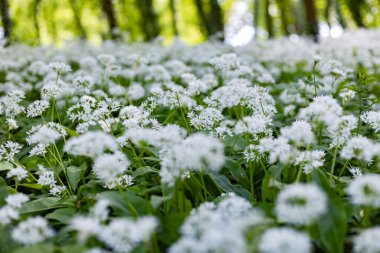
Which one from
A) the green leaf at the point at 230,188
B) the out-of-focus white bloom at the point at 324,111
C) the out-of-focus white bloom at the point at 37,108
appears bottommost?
the green leaf at the point at 230,188

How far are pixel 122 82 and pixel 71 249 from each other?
14.7ft

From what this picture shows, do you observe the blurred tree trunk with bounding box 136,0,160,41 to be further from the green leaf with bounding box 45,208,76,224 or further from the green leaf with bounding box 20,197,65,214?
the green leaf with bounding box 45,208,76,224

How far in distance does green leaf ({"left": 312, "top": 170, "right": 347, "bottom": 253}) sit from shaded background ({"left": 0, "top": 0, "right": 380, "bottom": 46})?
331 inches

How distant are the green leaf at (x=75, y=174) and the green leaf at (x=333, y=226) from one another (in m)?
1.82

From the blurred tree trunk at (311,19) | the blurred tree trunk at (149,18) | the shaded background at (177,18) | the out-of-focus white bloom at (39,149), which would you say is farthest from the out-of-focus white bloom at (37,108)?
the blurred tree trunk at (149,18)

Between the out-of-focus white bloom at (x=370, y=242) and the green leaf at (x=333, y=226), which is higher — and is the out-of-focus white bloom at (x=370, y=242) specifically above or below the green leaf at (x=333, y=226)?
above

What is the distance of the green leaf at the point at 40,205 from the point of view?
2834 millimetres

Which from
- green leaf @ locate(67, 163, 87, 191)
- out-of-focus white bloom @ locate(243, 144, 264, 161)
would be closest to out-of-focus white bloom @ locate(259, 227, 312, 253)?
out-of-focus white bloom @ locate(243, 144, 264, 161)

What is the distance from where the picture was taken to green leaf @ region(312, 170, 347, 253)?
7.25 ft

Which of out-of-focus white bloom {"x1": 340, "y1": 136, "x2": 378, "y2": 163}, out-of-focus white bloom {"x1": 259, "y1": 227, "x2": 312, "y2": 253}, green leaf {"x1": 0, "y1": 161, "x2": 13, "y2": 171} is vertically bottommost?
out-of-focus white bloom {"x1": 340, "y1": 136, "x2": 378, "y2": 163}

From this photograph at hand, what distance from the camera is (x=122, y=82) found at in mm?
6371

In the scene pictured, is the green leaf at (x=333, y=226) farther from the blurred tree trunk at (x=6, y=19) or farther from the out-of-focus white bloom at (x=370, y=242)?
the blurred tree trunk at (x=6, y=19)

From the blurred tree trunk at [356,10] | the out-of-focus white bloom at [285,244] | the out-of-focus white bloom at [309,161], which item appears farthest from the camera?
the blurred tree trunk at [356,10]

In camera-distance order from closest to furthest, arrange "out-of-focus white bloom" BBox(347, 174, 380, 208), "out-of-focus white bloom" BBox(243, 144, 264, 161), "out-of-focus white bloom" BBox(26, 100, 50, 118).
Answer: "out-of-focus white bloom" BBox(347, 174, 380, 208) → "out-of-focus white bloom" BBox(243, 144, 264, 161) → "out-of-focus white bloom" BBox(26, 100, 50, 118)
